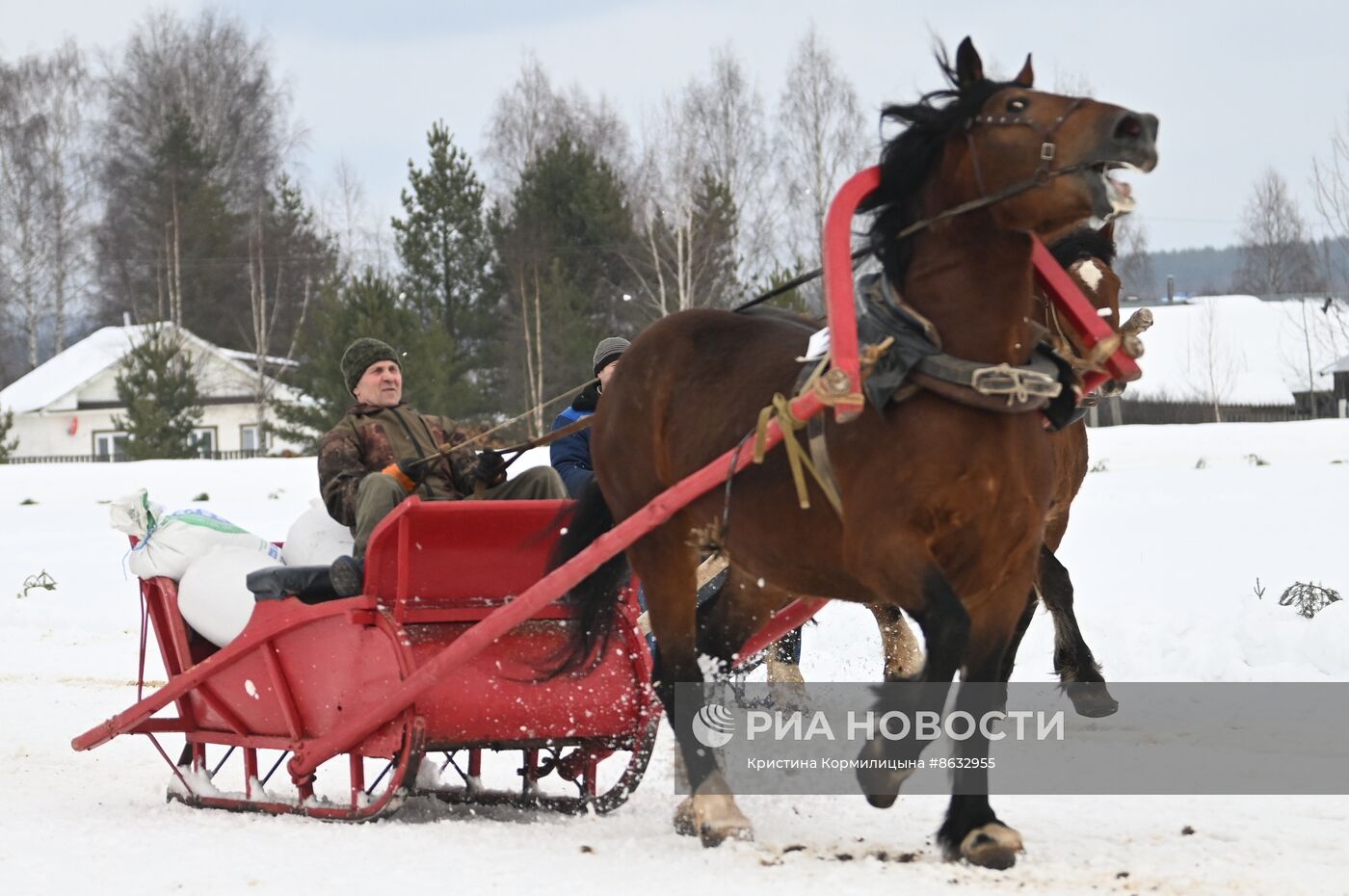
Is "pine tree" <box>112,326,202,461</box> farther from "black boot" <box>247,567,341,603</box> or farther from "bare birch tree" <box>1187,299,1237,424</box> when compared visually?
"black boot" <box>247,567,341,603</box>

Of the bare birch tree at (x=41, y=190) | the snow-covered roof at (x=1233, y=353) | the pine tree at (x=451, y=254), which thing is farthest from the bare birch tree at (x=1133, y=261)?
the bare birch tree at (x=41, y=190)

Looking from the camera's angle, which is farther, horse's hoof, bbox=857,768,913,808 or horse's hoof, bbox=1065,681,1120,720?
horse's hoof, bbox=1065,681,1120,720

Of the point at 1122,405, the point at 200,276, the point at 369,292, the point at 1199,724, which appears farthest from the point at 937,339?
the point at 200,276

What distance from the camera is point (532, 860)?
438 cm

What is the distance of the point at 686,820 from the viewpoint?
189 inches

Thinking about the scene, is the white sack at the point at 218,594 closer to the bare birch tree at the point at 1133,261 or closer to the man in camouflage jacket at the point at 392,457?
the man in camouflage jacket at the point at 392,457

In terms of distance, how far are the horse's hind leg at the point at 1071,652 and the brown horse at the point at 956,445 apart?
2093 mm

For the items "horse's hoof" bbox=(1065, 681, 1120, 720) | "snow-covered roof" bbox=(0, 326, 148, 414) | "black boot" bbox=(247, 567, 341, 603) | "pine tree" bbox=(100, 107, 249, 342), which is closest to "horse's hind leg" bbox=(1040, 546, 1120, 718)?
"horse's hoof" bbox=(1065, 681, 1120, 720)

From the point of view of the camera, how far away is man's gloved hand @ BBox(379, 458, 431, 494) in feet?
18.2

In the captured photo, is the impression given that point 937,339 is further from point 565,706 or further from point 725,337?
point 565,706

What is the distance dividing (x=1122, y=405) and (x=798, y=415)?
126 ft

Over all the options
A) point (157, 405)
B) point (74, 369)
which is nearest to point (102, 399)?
point (74, 369)

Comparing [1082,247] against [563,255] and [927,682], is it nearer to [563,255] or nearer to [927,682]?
[927,682]

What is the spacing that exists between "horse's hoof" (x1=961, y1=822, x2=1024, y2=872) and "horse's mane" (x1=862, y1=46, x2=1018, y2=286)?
142 cm
